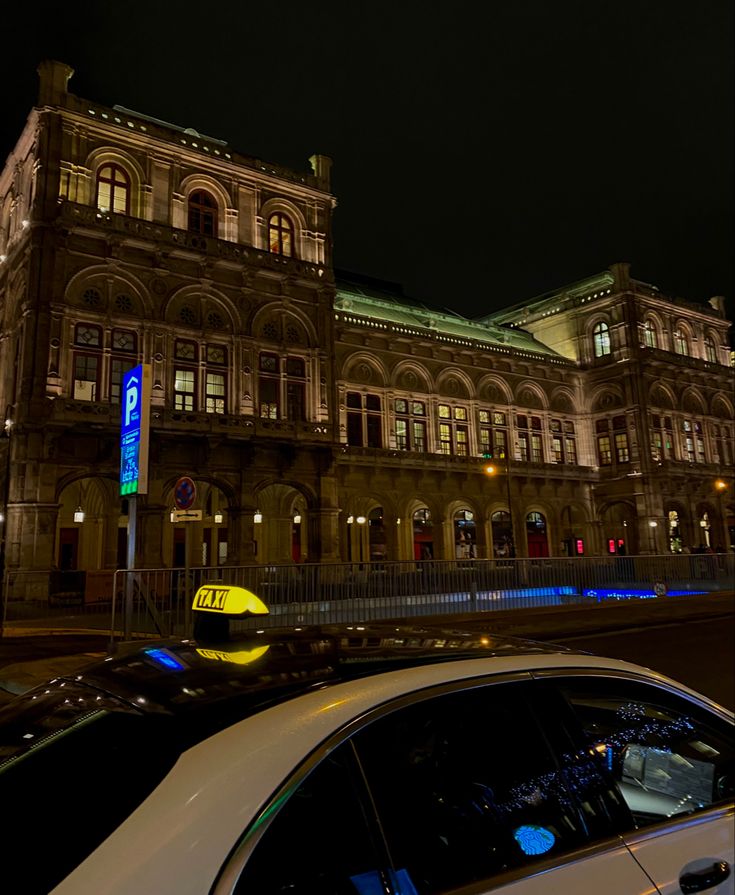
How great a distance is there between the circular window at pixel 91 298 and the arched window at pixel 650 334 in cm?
3374

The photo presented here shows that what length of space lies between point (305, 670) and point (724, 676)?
9129 millimetres

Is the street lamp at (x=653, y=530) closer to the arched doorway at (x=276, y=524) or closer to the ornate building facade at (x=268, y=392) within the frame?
the ornate building facade at (x=268, y=392)

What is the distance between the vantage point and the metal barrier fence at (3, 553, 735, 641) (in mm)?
11922

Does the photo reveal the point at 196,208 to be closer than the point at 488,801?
No

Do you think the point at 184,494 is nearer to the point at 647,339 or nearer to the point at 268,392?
the point at 268,392

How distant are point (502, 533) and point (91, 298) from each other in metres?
24.5

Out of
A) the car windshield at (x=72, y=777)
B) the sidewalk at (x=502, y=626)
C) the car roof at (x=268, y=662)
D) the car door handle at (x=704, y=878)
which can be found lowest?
the sidewalk at (x=502, y=626)

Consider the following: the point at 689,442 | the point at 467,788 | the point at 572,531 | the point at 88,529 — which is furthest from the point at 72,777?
the point at 689,442

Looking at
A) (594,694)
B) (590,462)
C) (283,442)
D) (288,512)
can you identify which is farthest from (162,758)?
(590,462)

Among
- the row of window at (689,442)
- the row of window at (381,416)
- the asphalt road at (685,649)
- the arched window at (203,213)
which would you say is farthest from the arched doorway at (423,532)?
the asphalt road at (685,649)

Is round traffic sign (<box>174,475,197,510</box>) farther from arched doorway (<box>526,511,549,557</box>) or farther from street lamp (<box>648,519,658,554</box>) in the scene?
street lamp (<box>648,519,658,554</box>)

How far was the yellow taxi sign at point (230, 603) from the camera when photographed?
2.70 meters

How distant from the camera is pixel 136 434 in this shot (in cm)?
1205

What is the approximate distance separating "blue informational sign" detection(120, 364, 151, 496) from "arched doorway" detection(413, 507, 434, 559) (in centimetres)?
2337
